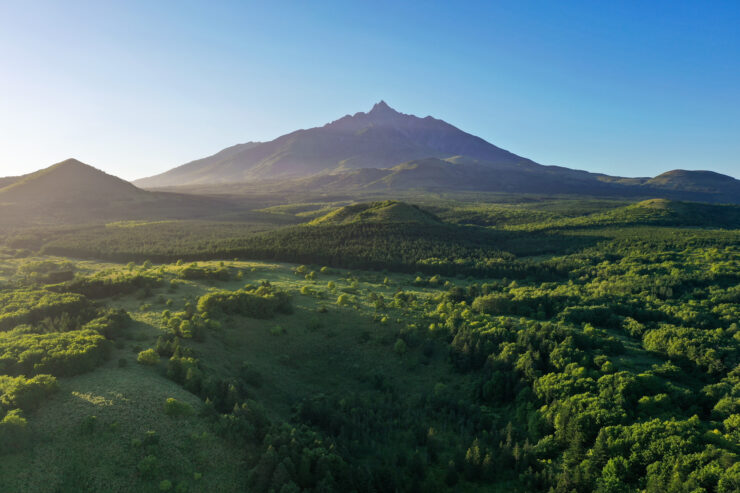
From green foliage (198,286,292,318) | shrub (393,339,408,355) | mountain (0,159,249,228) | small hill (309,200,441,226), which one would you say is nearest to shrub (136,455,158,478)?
green foliage (198,286,292,318)

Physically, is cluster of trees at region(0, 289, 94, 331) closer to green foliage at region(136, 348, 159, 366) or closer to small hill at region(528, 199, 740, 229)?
green foliage at region(136, 348, 159, 366)

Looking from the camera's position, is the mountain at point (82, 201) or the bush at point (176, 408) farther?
the mountain at point (82, 201)

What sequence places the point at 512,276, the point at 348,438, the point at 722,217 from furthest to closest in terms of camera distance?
the point at 722,217 < the point at 512,276 < the point at 348,438

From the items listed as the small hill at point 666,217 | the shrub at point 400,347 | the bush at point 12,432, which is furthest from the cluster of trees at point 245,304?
the small hill at point 666,217

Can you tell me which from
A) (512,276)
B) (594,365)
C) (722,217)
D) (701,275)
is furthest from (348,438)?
(722,217)

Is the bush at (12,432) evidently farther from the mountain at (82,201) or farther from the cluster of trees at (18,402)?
the mountain at (82,201)

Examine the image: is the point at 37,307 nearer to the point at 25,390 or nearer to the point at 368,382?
the point at 25,390

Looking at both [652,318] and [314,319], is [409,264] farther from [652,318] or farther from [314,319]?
[652,318]
